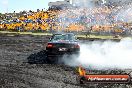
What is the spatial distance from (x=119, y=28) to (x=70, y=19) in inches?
400

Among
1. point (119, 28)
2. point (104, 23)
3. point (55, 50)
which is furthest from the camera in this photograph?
point (104, 23)

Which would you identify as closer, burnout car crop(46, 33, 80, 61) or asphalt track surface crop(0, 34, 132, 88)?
asphalt track surface crop(0, 34, 132, 88)

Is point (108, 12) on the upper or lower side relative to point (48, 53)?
upper

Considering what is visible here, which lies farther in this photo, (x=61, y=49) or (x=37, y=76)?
(x=61, y=49)

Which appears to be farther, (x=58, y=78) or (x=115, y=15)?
(x=115, y=15)

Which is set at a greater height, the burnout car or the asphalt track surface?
the burnout car

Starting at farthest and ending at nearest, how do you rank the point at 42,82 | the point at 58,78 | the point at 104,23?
1. the point at 104,23
2. the point at 58,78
3. the point at 42,82

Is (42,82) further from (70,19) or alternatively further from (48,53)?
(70,19)

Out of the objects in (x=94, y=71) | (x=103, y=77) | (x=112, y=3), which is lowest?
(x=94, y=71)

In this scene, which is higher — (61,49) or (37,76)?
(61,49)

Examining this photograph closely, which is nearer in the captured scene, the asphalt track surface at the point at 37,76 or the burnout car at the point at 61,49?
the asphalt track surface at the point at 37,76

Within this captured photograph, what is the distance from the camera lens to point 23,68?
13.2m

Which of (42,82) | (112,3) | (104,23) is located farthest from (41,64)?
(112,3)

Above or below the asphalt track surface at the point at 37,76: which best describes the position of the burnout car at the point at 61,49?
above
